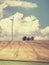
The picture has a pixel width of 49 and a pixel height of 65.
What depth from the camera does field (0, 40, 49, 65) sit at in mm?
2533

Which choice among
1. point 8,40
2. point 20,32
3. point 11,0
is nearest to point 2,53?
point 8,40

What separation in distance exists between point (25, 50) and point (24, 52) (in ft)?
0.10

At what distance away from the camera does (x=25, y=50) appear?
8.46 feet

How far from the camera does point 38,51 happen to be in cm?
256

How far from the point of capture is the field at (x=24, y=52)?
2533 mm

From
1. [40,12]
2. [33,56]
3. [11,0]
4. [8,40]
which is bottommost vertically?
[33,56]

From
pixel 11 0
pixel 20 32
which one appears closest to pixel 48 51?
pixel 20 32

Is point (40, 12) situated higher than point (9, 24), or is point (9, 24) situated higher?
point (40, 12)

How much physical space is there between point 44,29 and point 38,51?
0.30 meters

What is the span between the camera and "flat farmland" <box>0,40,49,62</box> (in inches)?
99.9

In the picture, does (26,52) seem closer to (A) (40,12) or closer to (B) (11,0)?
(A) (40,12)

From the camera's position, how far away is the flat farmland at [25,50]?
2.54 metres

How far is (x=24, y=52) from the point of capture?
8.43 feet

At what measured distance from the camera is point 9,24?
8.67ft
